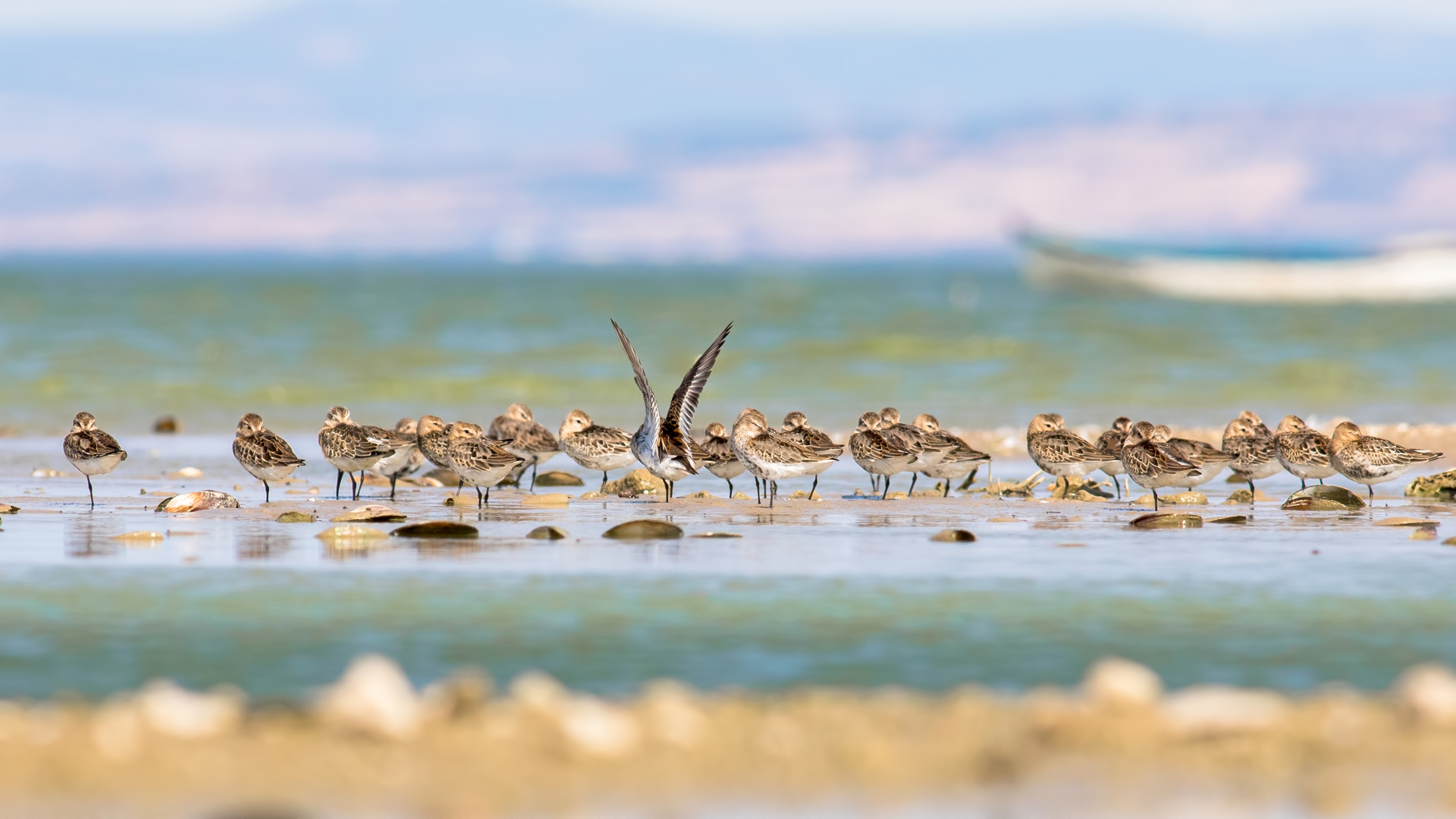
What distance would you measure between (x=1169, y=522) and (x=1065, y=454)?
9.05 feet

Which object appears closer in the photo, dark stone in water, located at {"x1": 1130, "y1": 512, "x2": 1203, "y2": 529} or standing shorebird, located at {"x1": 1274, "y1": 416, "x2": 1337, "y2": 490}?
dark stone in water, located at {"x1": 1130, "y1": 512, "x2": 1203, "y2": 529}

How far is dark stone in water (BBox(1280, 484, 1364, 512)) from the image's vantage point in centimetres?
1950

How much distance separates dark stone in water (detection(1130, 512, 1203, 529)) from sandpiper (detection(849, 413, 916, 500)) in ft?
9.63

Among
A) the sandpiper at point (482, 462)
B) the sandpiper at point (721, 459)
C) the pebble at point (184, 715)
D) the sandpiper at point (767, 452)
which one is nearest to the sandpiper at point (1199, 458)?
the sandpiper at point (767, 452)

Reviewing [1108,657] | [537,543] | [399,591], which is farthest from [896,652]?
[537,543]

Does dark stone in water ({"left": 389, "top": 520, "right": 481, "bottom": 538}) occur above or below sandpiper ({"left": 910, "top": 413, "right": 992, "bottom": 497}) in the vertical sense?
below

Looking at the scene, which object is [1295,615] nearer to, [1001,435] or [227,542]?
[227,542]

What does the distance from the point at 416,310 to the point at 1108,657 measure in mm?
80870

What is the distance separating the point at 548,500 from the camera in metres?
20.5

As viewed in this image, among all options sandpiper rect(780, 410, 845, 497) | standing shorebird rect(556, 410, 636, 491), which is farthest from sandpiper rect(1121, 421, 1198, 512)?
standing shorebird rect(556, 410, 636, 491)

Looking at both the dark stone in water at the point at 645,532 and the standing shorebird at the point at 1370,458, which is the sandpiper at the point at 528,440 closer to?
the dark stone in water at the point at 645,532

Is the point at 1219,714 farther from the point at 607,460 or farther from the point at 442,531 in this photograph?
the point at 607,460

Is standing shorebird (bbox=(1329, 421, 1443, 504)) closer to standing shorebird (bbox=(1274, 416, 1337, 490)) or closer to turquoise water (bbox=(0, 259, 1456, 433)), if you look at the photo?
standing shorebird (bbox=(1274, 416, 1337, 490))

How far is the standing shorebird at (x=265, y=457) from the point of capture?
67.3 ft
